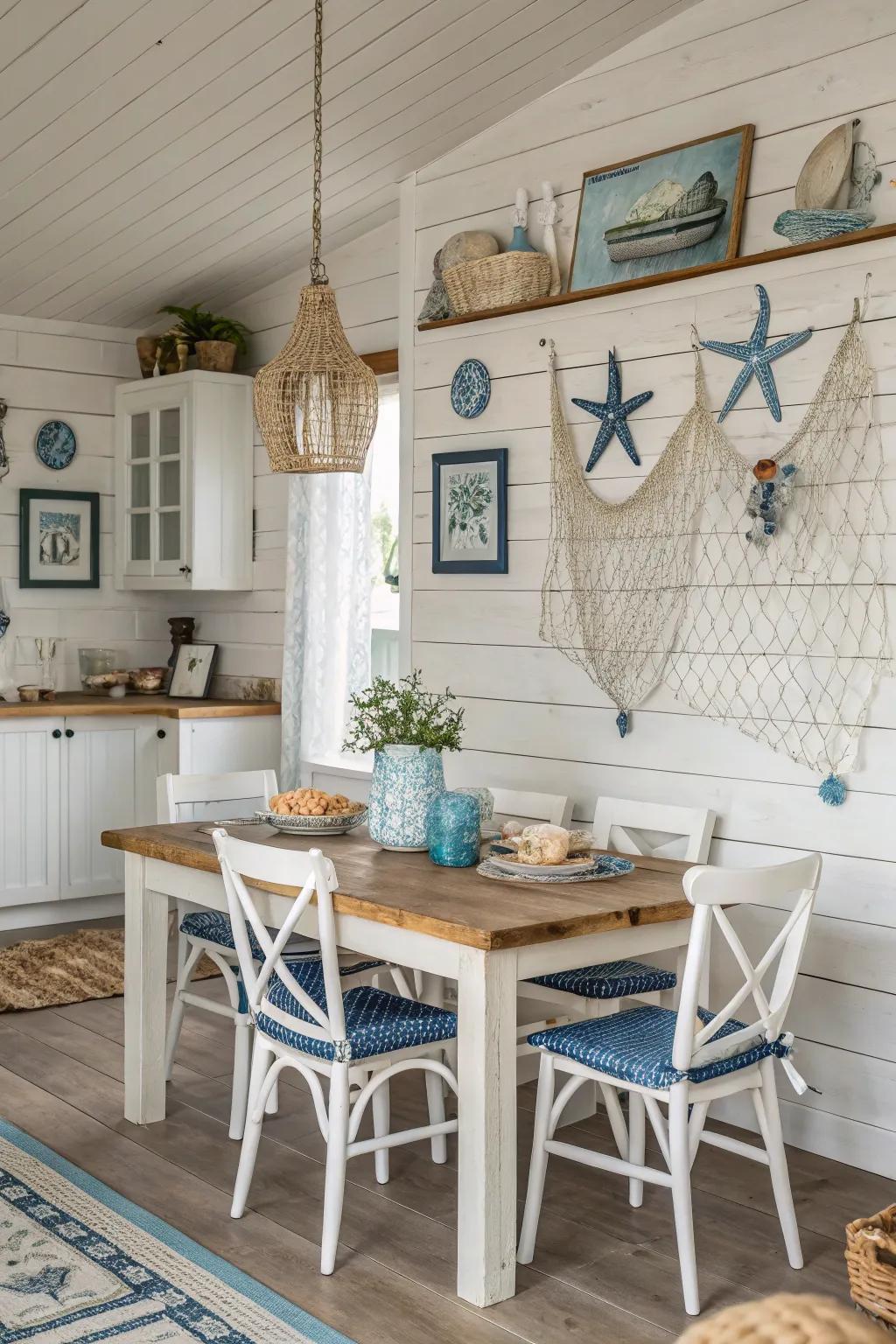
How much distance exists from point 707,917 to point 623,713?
1315mm

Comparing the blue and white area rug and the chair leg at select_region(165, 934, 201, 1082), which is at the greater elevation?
the chair leg at select_region(165, 934, 201, 1082)

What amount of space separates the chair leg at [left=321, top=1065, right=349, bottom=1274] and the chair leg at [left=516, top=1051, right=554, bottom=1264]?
1.19ft

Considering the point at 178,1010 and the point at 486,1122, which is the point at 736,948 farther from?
the point at 178,1010

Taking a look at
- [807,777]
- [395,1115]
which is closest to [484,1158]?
[395,1115]

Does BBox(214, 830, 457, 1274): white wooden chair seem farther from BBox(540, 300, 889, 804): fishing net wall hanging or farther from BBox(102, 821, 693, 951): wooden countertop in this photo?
BBox(540, 300, 889, 804): fishing net wall hanging

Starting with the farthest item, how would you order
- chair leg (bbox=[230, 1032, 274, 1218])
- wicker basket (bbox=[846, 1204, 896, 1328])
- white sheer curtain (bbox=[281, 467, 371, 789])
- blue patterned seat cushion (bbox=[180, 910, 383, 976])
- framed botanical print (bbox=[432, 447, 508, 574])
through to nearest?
1. white sheer curtain (bbox=[281, 467, 371, 789])
2. framed botanical print (bbox=[432, 447, 508, 574])
3. blue patterned seat cushion (bbox=[180, 910, 383, 976])
4. chair leg (bbox=[230, 1032, 274, 1218])
5. wicker basket (bbox=[846, 1204, 896, 1328])

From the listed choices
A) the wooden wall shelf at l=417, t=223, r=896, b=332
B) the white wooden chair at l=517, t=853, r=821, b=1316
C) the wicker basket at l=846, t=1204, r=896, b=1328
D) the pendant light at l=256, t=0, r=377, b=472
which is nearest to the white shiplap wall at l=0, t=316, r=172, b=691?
the wooden wall shelf at l=417, t=223, r=896, b=332

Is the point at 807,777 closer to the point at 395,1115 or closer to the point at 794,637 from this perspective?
the point at 794,637

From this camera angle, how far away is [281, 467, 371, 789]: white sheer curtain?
495 cm

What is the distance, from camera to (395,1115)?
3.39 metres

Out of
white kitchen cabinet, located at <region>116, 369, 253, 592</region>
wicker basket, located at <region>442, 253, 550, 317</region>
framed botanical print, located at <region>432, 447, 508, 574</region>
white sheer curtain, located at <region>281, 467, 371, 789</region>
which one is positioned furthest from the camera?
white kitchen cabinet, located at <region>116, 369, 253, 592</region>

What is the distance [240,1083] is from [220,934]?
1.22 ft

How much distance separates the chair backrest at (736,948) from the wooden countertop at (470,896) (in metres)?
0.20

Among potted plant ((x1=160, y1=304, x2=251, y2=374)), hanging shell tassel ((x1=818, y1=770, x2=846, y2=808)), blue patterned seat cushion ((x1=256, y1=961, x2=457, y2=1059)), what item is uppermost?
potted plant ((x1=160, y1=304, x2=251, y2=374))
